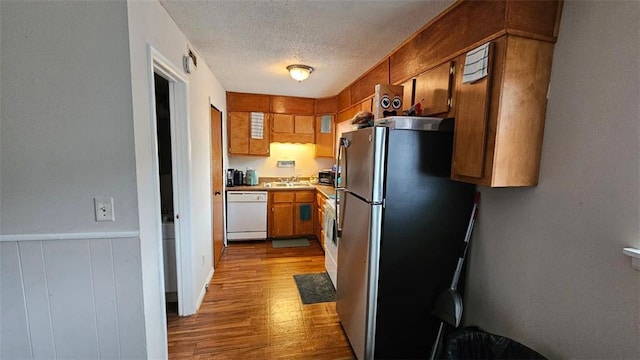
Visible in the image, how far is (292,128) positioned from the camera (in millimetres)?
4582

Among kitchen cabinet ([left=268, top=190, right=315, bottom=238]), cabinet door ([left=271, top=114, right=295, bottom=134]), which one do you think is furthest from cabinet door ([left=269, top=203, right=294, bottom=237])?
cabinet door ([left=271, top=114, right=295, bottom=134])

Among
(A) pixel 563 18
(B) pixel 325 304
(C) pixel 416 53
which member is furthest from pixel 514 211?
(B) pixel 325 304

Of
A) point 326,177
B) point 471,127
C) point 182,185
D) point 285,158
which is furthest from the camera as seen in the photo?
point 285,158

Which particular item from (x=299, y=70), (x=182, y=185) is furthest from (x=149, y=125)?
(x=299, y=70)

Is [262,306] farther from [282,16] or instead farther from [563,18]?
[563,18]

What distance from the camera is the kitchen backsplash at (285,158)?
4.80 m

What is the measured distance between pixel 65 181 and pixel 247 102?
3.26 meters

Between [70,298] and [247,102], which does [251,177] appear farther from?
[70,298]

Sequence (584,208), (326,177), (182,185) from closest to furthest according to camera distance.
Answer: (584,208)
(182,185)
(326,177)

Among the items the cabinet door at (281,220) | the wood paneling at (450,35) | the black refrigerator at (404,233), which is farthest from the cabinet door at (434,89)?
the cabinet door at (281,220)

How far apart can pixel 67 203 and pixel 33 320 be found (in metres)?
0.64

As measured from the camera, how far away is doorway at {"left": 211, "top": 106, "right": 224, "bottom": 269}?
3.31m

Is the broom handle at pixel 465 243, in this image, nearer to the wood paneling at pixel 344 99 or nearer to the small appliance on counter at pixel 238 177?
the wood paneling at pixel 344 99

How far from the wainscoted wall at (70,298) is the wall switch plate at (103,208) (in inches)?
4.7
